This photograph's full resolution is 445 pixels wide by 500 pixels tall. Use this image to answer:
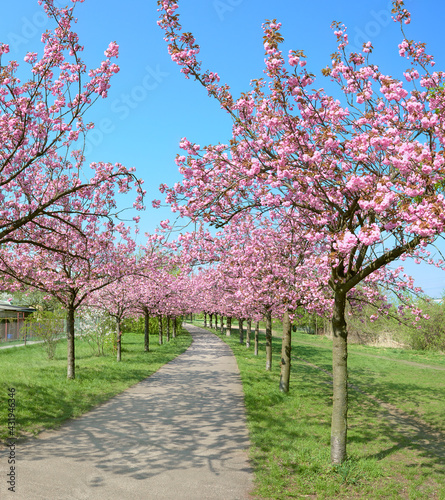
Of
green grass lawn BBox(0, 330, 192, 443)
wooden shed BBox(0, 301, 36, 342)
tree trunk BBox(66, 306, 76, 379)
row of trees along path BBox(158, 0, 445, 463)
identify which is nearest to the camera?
row of trees along path BBox(158, 0, 445, 463)

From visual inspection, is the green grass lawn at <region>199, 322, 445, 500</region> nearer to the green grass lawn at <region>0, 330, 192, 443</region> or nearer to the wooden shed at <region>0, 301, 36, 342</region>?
the green grass lawn at <region>0, 330, 192, 443</region>

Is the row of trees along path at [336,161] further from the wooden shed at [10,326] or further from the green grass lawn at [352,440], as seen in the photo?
the wooden shed at [10,326]

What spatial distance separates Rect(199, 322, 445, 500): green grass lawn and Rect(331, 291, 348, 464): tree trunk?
0.90 ft

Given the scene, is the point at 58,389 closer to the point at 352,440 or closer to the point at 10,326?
the point at 352,440

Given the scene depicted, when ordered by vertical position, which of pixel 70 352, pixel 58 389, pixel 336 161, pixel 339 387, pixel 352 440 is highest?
pixel 336 161

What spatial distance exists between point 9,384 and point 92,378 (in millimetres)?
3011

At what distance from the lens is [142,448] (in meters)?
7.56

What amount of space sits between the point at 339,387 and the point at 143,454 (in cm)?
378

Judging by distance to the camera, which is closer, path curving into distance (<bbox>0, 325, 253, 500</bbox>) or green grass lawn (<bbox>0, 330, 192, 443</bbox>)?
path curving into distance (<bbox>0, 325, 253, 500</bbox>)

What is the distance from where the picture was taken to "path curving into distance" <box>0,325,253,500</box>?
5.73 metres

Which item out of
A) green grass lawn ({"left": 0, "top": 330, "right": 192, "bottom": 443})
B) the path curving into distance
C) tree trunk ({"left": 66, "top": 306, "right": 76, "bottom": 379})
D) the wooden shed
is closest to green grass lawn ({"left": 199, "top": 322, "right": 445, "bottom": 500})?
the path curving into distance

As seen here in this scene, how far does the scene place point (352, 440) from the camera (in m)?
9.02

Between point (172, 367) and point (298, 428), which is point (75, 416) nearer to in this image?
point (298, 428)

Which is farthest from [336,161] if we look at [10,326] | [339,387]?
[10,326]
